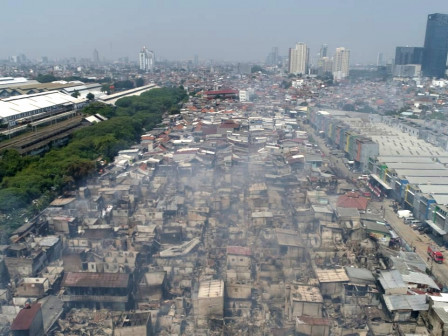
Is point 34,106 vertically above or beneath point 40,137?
above

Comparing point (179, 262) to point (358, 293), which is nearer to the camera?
point (358, 293)

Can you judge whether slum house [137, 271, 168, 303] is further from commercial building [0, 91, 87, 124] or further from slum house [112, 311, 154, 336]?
commercial building [0, 91, 87, 124]

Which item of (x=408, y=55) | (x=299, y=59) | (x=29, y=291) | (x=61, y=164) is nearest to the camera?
(x=29, y=291)

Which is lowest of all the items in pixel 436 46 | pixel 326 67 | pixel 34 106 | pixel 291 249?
pixel 291 249

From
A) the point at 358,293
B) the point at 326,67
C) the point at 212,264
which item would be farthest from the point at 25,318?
the point at 326,67

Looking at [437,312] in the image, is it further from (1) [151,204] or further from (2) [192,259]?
(1) [151,204]

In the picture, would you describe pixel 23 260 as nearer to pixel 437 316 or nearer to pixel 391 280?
pixel 391 280

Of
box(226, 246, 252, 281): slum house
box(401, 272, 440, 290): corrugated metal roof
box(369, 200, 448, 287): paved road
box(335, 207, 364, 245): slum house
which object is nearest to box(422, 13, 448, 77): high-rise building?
box(369, 200, 448, 287): paved road
